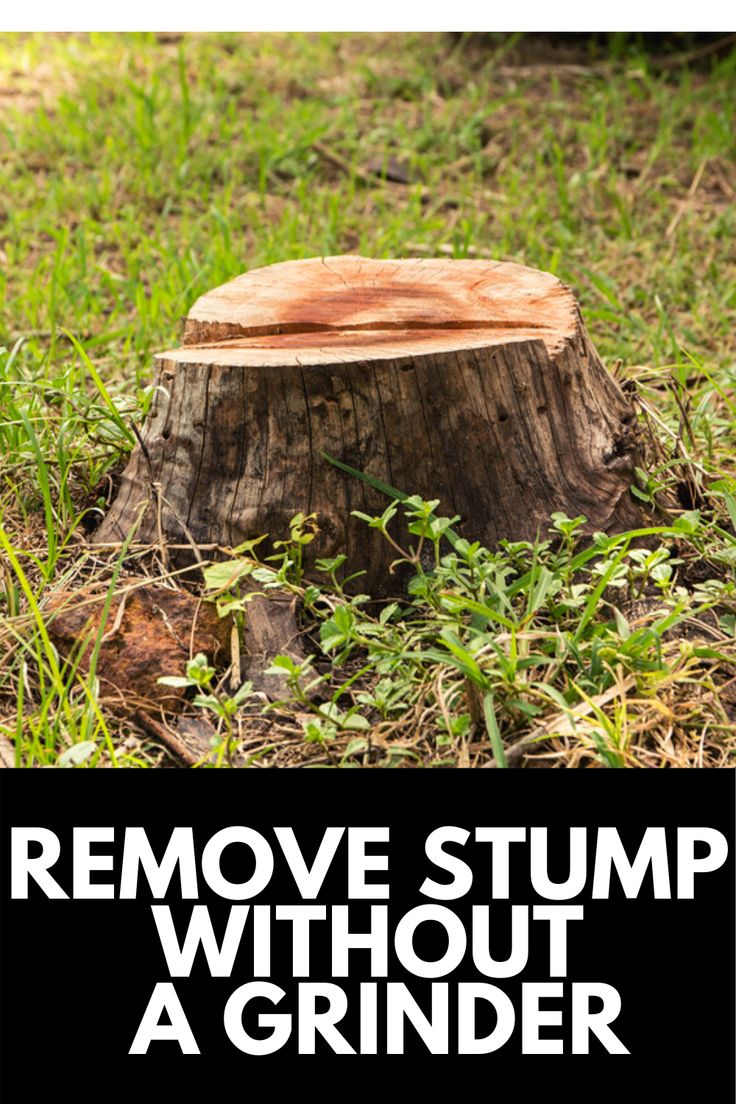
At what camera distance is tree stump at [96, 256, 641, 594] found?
7.72 feet

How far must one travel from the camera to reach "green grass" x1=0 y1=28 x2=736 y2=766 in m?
2.16

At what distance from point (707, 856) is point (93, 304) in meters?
2.91

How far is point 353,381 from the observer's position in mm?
2332

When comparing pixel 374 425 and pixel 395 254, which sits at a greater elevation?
pixel 395 254

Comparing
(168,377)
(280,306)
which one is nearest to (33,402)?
(168,377)

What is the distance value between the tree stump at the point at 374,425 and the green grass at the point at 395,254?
118 millimetres

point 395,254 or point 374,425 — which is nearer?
point 374,425

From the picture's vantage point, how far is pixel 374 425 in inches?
93.0

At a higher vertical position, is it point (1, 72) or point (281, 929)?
point (1, 72)

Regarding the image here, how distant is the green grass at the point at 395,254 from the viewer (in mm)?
2158

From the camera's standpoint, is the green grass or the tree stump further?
the tree stump

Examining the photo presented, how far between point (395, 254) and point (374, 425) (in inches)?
92.3

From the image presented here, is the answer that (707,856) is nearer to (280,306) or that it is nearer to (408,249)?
(280,306)

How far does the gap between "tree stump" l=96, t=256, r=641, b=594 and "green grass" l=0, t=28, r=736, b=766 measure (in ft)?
0.39
